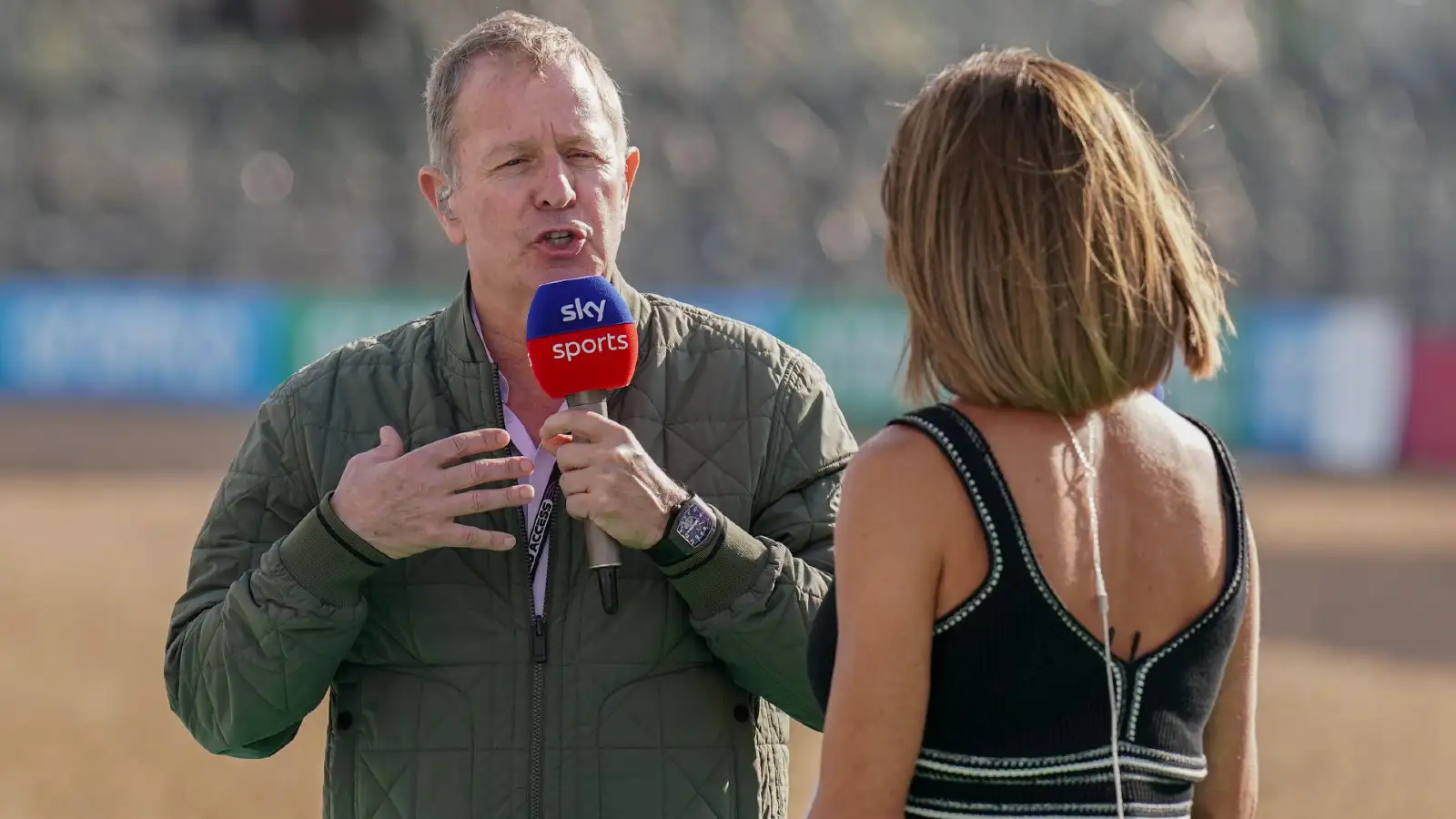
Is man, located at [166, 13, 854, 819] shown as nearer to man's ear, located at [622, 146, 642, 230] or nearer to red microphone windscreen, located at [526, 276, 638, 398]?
man's ear, located at [622, 146, 642, 230]

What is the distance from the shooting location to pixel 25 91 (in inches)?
1067

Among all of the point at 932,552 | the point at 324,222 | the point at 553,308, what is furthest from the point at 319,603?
the point at 324,222

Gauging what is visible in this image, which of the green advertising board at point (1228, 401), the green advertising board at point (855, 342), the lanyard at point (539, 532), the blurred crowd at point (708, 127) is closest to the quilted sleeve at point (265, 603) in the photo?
the lanyard at point (539, 532)

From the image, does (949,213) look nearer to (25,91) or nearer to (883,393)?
(883,393)

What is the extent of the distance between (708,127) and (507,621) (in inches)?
983

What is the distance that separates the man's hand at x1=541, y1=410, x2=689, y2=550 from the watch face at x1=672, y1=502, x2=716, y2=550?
5 centimetres

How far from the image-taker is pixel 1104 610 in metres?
2.18

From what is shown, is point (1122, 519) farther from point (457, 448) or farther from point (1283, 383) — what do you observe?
point (1283, 383)

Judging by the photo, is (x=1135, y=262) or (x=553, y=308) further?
(x=553, y=308)

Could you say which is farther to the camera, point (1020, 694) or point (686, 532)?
point (686, 532)

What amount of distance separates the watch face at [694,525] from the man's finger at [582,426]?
184mm

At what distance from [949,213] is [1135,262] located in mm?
233

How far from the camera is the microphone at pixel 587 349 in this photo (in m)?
2.73

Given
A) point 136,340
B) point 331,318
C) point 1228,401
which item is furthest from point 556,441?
point 136,340
